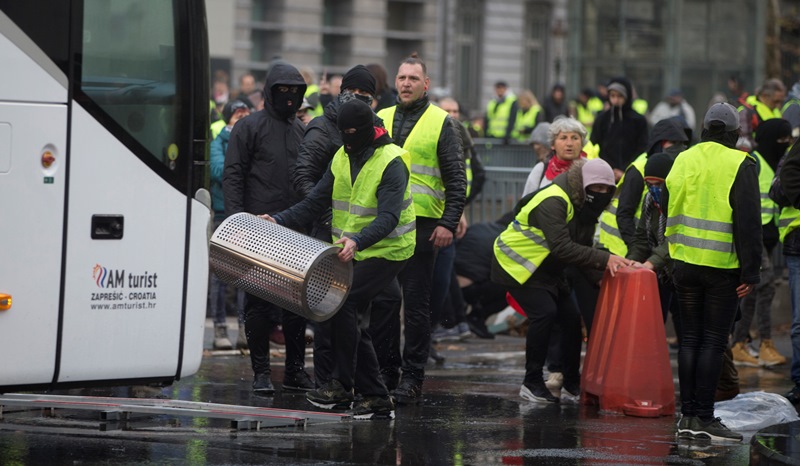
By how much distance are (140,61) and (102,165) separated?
596mm

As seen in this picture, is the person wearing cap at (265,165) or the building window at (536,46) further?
the building window at (536,46)

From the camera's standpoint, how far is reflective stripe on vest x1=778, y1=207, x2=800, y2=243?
10.4m

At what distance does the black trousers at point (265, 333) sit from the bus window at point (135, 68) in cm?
201

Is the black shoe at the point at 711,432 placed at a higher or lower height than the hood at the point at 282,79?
lower

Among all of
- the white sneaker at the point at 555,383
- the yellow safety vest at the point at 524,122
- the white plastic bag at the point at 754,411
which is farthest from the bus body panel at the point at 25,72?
the yellow safety vest at the point at 524,122

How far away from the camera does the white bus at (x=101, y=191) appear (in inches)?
293

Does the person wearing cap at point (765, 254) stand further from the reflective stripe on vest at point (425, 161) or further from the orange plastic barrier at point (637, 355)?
the reflective stripe on vest at point (425, 161)

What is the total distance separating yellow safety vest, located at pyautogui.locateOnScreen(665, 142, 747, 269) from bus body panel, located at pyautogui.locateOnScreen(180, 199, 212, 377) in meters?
2.69

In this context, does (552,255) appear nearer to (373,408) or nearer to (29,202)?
(373,408)

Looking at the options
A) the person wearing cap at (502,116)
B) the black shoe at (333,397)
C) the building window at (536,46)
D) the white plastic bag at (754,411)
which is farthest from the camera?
the building window at (536,46)

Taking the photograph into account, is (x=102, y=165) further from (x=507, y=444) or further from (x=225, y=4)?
(x=225, y=4)

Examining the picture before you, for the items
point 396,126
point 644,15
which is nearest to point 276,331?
point 396,126

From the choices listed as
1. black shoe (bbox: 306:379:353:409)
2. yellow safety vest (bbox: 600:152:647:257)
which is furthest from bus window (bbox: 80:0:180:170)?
yellow safety vest (bbox: 600:152:647:257)

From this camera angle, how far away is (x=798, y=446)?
8.16 metres
